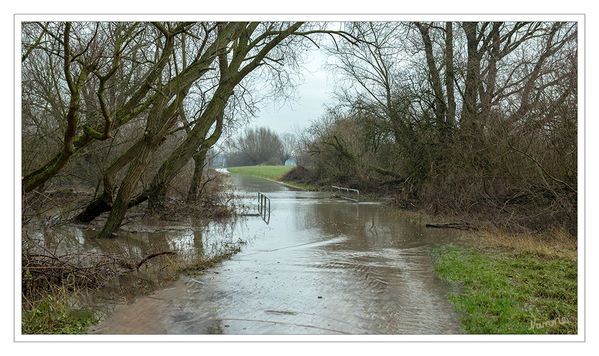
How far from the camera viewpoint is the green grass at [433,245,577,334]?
5.72m

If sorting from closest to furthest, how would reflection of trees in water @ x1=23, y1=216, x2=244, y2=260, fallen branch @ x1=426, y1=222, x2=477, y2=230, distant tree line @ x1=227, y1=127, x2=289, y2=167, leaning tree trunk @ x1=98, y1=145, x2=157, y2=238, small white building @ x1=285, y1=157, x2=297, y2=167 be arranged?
1. reflection of trees in water @ x1=23, y1=216, x2=244, y2=260
2. leaning tree trunk @ x1=98, y1=145, x2=157, y2=238
3. fallen branch @ x1=426, y1=222, x2=477, y2=230
4. small white building @ x1=285, y1=157, x2=297, y2=167
5. distant tree line @ x1=227, y1=127, x2=289, y2=167

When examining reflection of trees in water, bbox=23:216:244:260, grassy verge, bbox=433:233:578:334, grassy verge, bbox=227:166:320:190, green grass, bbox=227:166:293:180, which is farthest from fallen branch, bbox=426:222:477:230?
green grass, bbox=227:166:293:180

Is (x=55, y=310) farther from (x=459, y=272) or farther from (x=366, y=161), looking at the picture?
(x=366, y=161)

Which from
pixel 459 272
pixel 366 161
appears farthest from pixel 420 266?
pixel 366 161

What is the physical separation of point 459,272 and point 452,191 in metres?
8.84

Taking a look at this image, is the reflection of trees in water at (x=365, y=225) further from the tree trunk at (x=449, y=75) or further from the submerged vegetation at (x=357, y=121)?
the tree trunk at (x=449, y=75)

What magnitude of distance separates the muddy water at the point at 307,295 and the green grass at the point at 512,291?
12.5 inches

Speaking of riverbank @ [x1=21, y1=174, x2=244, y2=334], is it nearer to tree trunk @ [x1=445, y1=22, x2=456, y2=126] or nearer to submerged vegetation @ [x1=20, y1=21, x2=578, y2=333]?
submerged vegetation @ [x1=20, y1=21, x2=578, y2=333]

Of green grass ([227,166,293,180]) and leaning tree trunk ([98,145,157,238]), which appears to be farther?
green grass ([227,166,293,180])

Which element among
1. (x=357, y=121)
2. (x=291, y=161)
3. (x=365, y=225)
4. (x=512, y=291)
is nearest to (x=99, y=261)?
(x=512, y=291)

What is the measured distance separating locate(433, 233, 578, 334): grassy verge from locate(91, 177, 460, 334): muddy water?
340 millimetres

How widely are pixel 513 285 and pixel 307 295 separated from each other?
126 inches

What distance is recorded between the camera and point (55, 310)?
6.23 m

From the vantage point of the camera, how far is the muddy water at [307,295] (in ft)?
19.5
